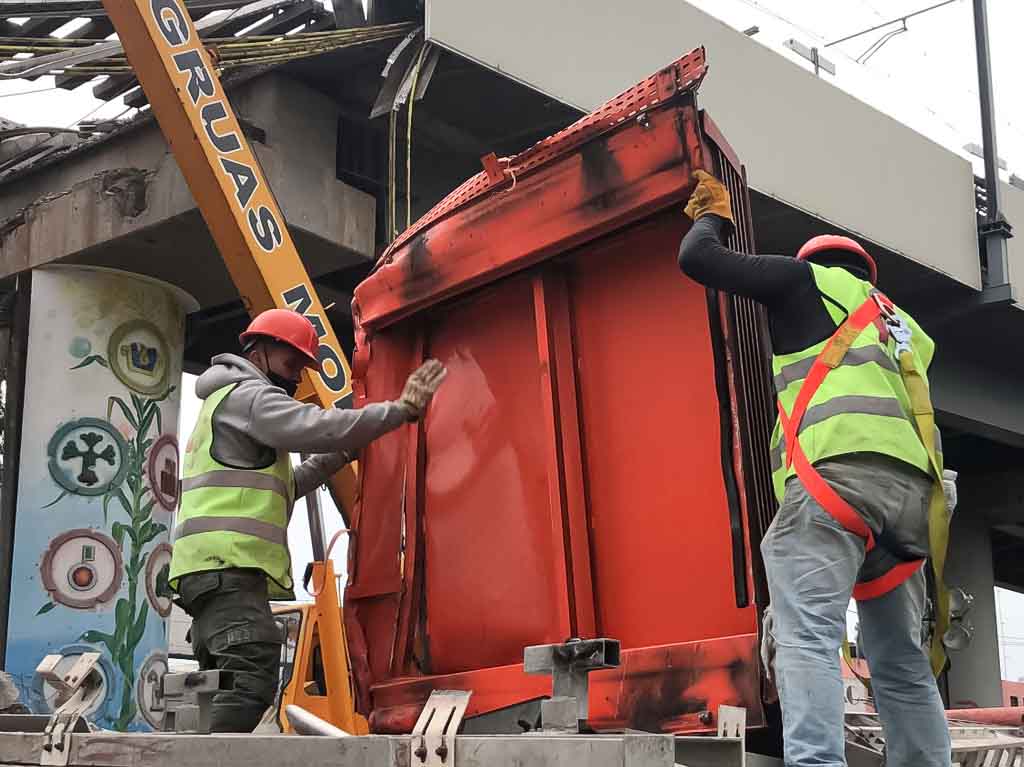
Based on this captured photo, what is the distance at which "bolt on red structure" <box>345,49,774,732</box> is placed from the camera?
338cm

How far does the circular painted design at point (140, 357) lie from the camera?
33.7 feet

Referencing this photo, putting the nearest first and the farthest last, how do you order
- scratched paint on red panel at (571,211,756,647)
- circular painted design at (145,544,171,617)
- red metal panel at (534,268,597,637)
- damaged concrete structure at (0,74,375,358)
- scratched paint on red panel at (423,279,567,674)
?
1. scratched paint on red panel at (571,211,756,647)
2. red metal panel at (534,268,597,637)
3. scratched paint on red panel at (423,279,567,674)
4. damaged concrete structure at (0,74,375,358)
5. circular painted design at (145,544,171,617)

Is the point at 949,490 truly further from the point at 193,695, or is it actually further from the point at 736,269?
the point at 193,695

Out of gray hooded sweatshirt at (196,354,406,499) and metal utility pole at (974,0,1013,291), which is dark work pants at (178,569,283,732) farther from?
metal utility pole at (974,0,1013,291)

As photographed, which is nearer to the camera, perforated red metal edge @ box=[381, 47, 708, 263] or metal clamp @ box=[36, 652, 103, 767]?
metal clamp @ box=[36, 652, 103, 767]

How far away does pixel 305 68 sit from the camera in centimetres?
969

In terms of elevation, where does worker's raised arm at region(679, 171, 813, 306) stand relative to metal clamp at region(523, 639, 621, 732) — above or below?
above

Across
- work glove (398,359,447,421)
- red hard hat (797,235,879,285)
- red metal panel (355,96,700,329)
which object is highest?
red metal panel (355,96,700,329)

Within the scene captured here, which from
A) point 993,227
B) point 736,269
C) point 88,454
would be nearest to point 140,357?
point 88,454

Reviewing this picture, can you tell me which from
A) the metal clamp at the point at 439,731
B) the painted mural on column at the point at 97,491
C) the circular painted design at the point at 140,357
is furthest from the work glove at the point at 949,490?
the circular painted design at the point at 140,357

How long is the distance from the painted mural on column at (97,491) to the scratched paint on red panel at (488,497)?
614 centimetres

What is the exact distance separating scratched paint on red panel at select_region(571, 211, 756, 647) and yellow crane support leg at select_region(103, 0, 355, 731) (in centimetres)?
451

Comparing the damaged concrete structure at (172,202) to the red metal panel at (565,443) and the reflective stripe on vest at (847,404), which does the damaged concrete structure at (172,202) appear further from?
the reflective stripe on vest at (847,404)

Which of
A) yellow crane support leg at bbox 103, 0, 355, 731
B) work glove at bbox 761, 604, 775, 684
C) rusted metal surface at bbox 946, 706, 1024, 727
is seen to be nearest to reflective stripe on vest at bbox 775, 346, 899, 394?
work glove at bbox 761, 604, 775, 684
